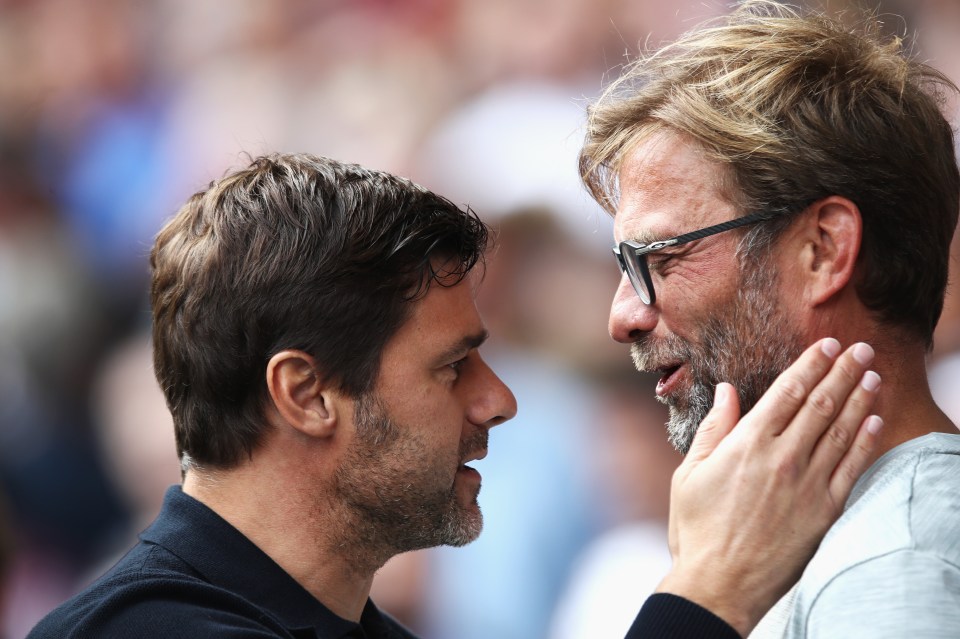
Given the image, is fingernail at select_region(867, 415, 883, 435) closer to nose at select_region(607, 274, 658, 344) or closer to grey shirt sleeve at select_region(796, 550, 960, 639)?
grey shirt sleeve at select_region(796, 550, 960, 639)

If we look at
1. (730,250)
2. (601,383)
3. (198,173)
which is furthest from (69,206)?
(730,250)

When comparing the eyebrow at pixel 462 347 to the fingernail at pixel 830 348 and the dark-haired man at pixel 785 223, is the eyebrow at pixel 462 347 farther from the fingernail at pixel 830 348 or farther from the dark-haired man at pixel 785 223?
the fingernail at pixel 830 348

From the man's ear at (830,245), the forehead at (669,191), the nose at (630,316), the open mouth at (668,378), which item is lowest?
the open mouth at (668,378)

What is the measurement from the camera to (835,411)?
5.05 ft

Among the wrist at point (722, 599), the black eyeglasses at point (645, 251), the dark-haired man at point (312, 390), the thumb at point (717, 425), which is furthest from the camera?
the dark-haired man at point (312, 390)

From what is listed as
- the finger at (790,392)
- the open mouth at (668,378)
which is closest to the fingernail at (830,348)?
the finger at (790,392)

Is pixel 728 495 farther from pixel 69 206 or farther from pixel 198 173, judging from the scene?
pixel 69 206

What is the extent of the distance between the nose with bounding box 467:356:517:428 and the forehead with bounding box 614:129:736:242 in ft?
1.45

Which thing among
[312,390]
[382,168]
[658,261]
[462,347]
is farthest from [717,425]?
[382,168]

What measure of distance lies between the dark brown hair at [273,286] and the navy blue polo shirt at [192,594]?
0.55 ft

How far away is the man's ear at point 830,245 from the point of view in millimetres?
1768

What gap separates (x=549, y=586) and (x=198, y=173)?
7.30 ft

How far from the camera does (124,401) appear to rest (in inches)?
171

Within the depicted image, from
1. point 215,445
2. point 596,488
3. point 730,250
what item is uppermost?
point 730,250
